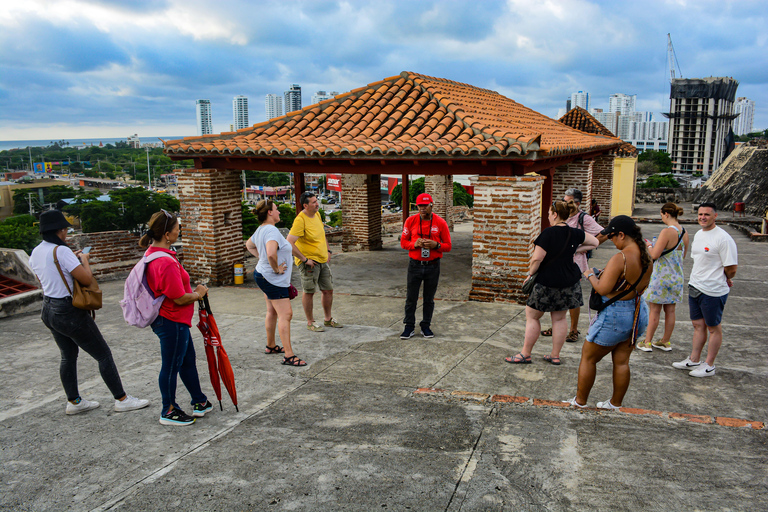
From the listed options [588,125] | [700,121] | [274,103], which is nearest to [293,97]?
[274,103]

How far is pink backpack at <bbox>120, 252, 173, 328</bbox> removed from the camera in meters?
3.73

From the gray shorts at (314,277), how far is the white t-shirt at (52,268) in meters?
2.62

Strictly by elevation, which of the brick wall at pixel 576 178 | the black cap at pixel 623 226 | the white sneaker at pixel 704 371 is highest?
the brick wall at pixel 576 178

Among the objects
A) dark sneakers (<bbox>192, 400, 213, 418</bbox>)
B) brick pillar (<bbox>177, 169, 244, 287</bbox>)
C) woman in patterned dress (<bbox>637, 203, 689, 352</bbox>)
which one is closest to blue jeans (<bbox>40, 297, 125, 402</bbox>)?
dark sneakers (<bbox>192, 400, 213, 418</bbox>)

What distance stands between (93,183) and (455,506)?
443 ft

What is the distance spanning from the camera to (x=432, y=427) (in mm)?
3920

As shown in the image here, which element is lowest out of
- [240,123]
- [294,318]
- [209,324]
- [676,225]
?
[294,318]

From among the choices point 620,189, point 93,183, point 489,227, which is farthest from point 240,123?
point 489,227

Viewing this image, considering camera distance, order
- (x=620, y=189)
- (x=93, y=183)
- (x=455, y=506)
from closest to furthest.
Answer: (x=455, y=506)
(x=620, y=189)
(x=93, y=183)

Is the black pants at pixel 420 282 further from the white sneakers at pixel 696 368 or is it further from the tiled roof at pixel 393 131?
the white sneakers at pixel 696 368

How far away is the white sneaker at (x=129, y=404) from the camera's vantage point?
14.0ft

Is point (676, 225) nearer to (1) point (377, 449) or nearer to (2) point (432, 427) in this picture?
(2) point (432, 427)

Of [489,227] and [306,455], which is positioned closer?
[306,455]

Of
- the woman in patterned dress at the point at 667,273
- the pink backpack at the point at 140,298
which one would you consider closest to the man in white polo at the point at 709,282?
the woman in patterned dress at the point at 667,273
